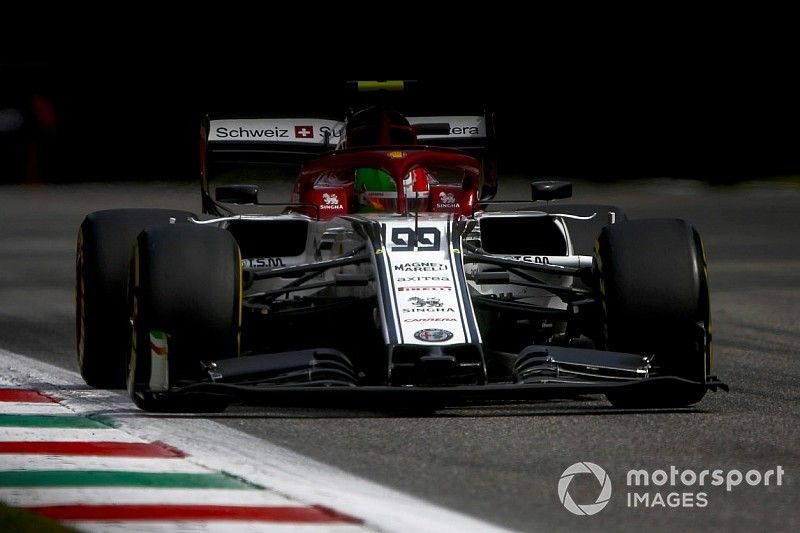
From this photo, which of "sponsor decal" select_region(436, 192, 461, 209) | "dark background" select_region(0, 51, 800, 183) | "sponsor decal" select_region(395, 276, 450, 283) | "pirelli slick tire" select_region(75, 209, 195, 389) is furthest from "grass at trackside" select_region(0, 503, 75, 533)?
"dark background" select_region(0, 51, 800, 183)

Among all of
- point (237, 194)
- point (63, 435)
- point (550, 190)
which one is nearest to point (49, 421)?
point (63, 435)

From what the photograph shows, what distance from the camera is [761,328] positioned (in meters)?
11.3

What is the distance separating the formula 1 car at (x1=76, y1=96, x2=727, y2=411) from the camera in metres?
7.29

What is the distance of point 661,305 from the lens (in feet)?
25.1

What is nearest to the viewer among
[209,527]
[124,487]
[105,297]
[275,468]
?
[209,527]

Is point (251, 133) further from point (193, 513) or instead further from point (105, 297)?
point (193, 513)

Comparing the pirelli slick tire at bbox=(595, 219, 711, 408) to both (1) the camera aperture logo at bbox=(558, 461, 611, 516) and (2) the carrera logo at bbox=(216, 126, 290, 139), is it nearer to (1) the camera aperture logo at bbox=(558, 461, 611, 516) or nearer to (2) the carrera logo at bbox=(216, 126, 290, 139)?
(1) the camera aperture logo at bbox=(558, 461, 611, 516)

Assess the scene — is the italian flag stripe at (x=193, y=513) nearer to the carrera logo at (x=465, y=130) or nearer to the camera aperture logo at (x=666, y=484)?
the camera aperture logo at (x=666, y=484)

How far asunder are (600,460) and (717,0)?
24.9 meters

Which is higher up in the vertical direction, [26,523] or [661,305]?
[661,305]

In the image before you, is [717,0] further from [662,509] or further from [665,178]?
[662,509]

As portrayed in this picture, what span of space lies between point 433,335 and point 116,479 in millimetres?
1728

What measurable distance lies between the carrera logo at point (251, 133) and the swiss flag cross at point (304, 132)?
8cm

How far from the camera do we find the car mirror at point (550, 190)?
30.0 feet
